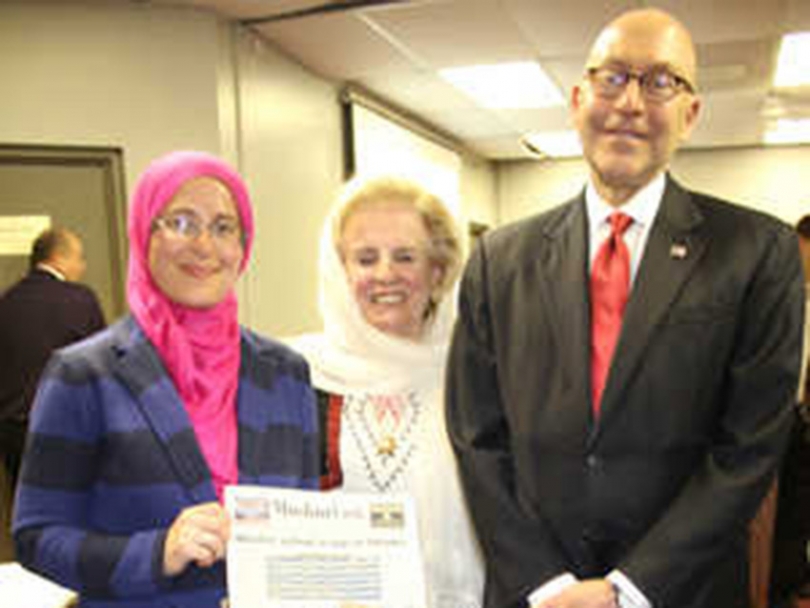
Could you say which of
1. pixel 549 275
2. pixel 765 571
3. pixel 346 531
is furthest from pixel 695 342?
pixel 765 571

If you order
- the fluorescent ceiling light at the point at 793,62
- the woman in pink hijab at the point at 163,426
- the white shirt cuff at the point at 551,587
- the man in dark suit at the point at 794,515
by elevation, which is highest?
the fluorescent ceiling light at the point at 793,62

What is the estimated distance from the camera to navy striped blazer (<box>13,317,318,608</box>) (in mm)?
1292

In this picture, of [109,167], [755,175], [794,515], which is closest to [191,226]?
[794,515]

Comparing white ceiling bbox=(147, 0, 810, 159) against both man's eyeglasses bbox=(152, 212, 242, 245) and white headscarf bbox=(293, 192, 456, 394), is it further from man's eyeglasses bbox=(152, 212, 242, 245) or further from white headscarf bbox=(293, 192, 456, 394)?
man's eyeglasses bbox=(152, 212, 242, 245)

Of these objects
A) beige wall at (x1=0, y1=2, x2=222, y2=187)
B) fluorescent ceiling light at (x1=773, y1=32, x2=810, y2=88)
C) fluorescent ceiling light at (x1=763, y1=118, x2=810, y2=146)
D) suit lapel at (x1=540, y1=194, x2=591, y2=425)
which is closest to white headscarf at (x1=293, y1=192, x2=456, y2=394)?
suit lapel at (x1=540, y1=194, x2=591, y2=425)

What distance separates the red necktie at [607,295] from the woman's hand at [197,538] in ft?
2.33

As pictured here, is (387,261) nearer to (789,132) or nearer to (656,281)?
(656,281)

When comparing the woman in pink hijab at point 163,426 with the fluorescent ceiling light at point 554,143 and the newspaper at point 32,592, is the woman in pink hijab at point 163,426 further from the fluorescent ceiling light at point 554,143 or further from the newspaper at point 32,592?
the fluorescent ceiling light at point 554,143

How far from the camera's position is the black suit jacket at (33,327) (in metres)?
3.91

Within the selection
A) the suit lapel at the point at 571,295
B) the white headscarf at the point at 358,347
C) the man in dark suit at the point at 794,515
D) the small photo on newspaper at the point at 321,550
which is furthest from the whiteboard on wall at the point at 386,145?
the small photo on newspaper at the point at 321,550

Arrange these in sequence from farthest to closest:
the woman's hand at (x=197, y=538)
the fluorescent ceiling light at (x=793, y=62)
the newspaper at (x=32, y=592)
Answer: the fluorescent ceiling light at (x=793, y=62) → the newspaper at (x=32, y=592) → the woman's hand at (x=197, y=538)

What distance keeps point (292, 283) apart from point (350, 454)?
3412mm

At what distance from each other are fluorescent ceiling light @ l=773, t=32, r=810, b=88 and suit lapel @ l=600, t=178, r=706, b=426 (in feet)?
13.7

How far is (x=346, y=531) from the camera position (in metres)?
1.35
